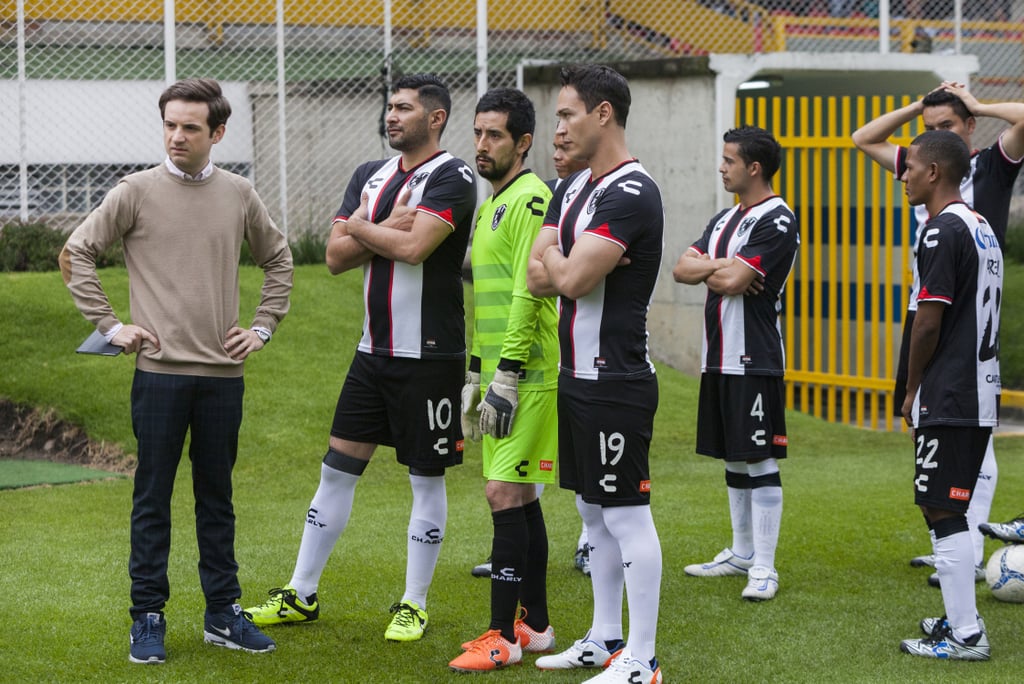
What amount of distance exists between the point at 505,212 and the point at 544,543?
4.55 feet

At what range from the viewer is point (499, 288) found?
5207 mm

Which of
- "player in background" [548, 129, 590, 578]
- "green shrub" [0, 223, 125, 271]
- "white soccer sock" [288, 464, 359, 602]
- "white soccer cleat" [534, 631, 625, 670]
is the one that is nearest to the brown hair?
"player in background" [548, 129, 590, 578]

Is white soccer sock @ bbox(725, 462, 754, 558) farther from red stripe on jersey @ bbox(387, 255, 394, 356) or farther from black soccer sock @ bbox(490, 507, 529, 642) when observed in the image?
Result: red stripe on jersey @ bbox(387, 255, 394, 356)

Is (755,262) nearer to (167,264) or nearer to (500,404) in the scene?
(500,404)

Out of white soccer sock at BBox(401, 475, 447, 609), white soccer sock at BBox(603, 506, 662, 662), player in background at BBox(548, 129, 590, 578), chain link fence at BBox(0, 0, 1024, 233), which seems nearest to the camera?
white soccer sock at BBox(603, 506, 662, 662)

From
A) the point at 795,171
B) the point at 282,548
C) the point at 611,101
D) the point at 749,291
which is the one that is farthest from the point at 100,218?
the point at 795,171

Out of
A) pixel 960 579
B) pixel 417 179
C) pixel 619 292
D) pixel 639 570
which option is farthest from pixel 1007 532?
pixel 417 179

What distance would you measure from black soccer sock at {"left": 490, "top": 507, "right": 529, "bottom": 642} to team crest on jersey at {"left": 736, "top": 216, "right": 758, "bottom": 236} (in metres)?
2.18

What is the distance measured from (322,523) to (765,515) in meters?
2.25

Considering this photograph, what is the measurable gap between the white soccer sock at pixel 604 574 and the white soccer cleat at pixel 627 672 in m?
0.35

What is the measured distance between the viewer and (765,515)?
20.7 ft

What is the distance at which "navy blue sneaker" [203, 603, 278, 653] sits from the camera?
5.09m

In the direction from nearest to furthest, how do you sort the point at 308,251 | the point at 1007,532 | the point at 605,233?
1. the point at 605,233
2. the point at 1007,532
3. the point at 308,251

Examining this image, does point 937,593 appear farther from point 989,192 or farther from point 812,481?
point 812,481
